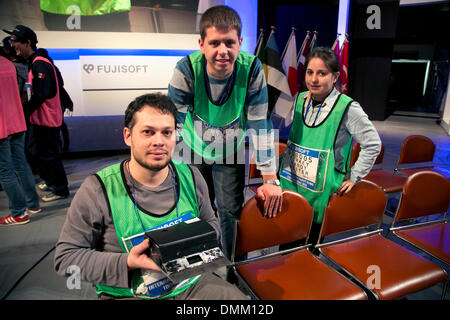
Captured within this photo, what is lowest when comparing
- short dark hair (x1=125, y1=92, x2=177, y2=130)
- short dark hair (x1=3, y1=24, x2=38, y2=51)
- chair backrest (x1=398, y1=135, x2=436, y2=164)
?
chair backrest (x1=398, y1=135, x2=436, y2=164)

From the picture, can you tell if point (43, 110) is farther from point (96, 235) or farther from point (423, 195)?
point (423, 195)

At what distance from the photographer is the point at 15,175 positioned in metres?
2.92

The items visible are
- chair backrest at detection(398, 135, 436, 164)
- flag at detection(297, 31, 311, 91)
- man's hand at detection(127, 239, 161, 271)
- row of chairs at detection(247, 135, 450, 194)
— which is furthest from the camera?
flag at detection(297, 31, 311, 91)

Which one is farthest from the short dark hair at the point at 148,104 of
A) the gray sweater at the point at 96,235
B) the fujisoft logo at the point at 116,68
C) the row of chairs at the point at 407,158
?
the fujisoft logo at the point at 116,68

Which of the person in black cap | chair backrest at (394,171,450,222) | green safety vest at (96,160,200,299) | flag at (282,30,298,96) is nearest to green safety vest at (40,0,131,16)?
the person in black cap

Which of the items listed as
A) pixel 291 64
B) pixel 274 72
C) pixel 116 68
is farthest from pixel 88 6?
pixel 291 64

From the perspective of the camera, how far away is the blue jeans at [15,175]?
2826 millimetres

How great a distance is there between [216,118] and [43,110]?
2.50 meters

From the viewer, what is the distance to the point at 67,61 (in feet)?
16.1

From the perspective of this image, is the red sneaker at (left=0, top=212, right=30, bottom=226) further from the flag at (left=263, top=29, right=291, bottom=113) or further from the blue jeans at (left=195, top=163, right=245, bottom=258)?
the flag at (left=263, top=29, right=291, bottom=113)

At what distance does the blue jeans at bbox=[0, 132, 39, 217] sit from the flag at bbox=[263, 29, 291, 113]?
Answer: 3.65 m

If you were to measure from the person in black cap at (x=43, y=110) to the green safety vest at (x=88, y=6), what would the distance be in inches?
78.5

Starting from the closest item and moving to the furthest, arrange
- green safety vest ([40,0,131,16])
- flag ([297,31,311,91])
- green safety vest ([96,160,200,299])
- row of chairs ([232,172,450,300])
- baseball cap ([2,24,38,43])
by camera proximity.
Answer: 1. green safety vest ([96,160,200,299])
2. row of chairs ([232,172,450,300])
3. baseball cap ([2,24,38,43])
4. green safety vest ([40,0,131,16])
5. flag ([297,31,311,91])

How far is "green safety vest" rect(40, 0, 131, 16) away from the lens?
463 cm
